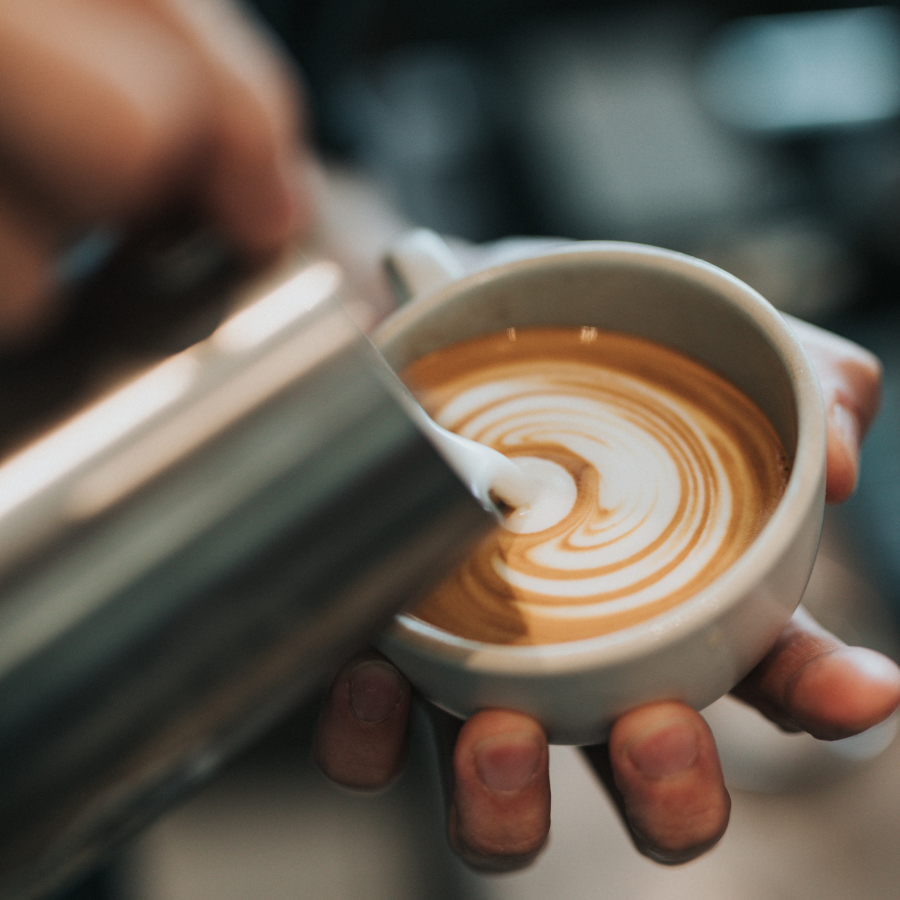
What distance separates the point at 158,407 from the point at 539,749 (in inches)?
12.3

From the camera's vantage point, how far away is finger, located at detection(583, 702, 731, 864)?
496 mm

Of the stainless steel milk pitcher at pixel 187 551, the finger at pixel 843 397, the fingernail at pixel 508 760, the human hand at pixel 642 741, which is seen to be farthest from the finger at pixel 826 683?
the stainless steel milk pitcher at pixel 187 551

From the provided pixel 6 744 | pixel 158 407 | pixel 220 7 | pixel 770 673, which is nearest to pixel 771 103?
pixel 220 7

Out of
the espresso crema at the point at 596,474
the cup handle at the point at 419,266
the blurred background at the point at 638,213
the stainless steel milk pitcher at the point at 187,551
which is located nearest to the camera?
the stainless steel milk pitcher at the point at 187,551

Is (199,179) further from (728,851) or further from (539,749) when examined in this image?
(728,851)

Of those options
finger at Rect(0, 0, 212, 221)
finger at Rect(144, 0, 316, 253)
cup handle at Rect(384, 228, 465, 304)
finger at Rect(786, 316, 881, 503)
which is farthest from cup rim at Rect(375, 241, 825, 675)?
finger at Rect(144, 0, 316, 253)

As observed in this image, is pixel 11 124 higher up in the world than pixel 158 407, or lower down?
higher up

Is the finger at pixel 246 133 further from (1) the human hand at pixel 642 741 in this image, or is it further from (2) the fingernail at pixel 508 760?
(2) the fingernail at pixel 508 760

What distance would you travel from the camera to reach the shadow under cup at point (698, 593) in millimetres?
446

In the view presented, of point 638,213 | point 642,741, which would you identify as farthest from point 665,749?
point 638,213

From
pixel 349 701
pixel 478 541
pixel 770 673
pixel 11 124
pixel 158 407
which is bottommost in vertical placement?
pixel 770 673

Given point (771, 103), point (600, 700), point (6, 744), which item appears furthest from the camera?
point (771, 103)

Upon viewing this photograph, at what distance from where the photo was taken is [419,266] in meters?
0.69

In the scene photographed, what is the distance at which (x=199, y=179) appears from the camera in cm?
106
